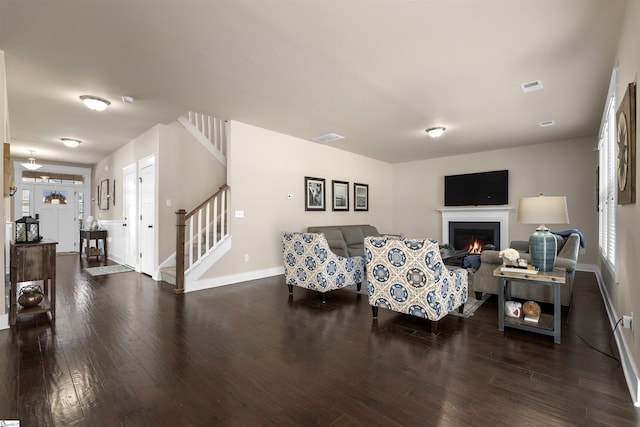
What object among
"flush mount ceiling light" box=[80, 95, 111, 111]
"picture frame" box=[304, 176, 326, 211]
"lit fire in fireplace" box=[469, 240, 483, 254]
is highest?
"flush mount ceiling light" box=[80, 95, 111, 111]

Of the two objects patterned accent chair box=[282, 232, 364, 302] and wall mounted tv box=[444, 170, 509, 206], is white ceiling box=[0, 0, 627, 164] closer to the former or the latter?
wall mounted tv box=[444, 170, 509, 206]

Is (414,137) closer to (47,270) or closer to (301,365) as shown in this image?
(301,365)

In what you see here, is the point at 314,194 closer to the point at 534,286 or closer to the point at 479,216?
the point at 479,216

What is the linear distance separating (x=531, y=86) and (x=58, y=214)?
12.0 metres

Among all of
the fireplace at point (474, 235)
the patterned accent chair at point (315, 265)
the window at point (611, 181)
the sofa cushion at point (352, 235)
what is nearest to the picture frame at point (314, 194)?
the sofa cushion at point (352, 235)

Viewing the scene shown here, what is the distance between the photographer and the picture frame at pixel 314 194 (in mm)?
6355

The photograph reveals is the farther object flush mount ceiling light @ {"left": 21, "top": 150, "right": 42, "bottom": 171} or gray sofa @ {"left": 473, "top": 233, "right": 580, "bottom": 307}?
flush mount ceiling light @ {"left": 21, "top": 150, "right": 42, "bottom": 171}

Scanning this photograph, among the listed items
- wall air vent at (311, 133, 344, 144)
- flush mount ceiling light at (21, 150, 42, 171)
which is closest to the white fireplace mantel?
wall air vent at (311, 133, 344, 144)

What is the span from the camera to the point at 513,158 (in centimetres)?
683

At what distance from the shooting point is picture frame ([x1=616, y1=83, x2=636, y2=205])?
1.97m

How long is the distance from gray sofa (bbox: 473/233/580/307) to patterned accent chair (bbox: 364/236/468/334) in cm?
78

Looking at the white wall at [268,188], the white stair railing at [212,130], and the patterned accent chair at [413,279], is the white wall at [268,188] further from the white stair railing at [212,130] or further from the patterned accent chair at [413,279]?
the patterned accent chair at [413,279]

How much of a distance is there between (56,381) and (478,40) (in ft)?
14.3

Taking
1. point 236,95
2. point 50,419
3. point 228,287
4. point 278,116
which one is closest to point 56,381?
point 50,419
